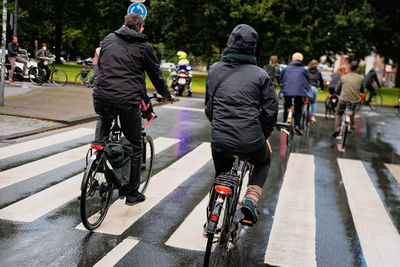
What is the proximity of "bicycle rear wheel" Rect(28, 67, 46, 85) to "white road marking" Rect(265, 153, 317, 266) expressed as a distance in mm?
14298

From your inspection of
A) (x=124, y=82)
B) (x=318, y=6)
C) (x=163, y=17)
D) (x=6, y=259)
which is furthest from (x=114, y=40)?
(x=163, y=17)

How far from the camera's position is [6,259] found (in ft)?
12.2

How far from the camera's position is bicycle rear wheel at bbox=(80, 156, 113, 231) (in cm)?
420

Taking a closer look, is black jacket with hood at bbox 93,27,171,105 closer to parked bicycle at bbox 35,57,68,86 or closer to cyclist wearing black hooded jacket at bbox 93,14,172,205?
cyclist wearing black hooded jacket at bbox 93,14,172,205

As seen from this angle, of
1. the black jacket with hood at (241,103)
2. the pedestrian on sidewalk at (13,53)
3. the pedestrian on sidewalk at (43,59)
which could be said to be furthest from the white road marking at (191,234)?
the pedestrian on sidewalk at (43,59)

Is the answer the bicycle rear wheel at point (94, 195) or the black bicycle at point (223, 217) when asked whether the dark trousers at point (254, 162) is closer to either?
the black bicycle at point (223, 217)

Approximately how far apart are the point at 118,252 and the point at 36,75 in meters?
16.7

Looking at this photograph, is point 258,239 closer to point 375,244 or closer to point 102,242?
point 375,244

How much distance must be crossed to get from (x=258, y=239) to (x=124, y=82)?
1999 mm

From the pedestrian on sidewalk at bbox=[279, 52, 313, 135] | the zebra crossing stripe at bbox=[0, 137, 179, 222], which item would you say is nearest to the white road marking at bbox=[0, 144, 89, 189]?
the zebra crossing stripe at bbox=[0, 137, 179, 222]

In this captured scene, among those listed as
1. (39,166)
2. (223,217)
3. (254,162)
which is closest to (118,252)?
(223,217)

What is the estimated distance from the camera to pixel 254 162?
3980 millimetres

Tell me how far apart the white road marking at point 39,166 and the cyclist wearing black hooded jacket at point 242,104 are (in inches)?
131

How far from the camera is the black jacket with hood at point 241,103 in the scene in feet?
12.1
